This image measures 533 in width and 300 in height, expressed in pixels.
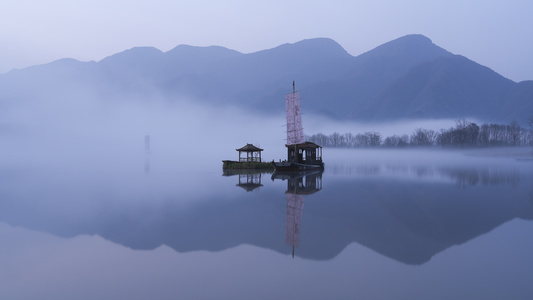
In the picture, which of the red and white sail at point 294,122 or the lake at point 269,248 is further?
the red and white sail at point 294,122

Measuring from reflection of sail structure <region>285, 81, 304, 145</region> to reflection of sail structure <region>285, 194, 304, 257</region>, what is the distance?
3209 cm

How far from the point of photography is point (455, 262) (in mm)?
13625

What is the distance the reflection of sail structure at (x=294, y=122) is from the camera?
62.9 metres

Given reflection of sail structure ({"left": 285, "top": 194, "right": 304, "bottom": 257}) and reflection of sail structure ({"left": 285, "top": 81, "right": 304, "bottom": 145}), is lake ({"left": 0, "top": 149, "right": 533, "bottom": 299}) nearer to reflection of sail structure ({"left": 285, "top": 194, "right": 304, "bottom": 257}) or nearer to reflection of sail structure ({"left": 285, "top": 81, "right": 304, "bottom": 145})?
reflection of sail structure ({"left": 285, "top": 194, "right": 304, "bottom": 257})

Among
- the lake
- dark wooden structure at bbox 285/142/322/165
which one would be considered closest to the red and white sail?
dark wooden structure at bbox 285/142/322/165

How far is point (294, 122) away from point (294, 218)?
4286 centimetres

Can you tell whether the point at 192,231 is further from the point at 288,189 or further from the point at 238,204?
the point at 288,189

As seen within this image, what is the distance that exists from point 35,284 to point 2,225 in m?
11.4

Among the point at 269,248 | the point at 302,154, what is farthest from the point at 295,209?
the point at 302,154

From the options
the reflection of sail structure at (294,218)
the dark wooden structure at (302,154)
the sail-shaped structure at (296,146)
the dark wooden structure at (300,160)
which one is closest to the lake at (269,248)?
the reflection of sail structure at (294,218)

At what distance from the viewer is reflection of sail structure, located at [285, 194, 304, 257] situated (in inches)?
667

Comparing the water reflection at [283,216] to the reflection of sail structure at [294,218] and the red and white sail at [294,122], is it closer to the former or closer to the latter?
the reflection of sail structure at [294,218]

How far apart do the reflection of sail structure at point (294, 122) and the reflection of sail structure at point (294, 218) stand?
3209cm

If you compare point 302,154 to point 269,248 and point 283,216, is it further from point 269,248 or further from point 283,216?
point 269,248
